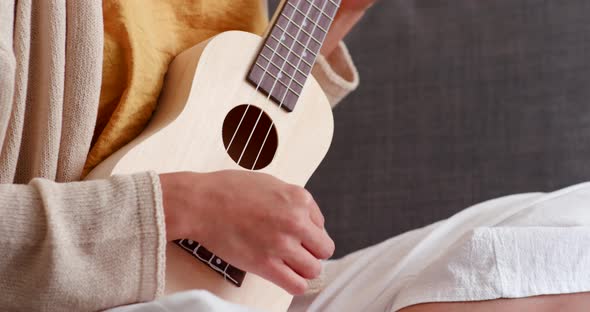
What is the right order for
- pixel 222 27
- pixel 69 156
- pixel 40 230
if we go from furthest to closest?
pixel 222 27 → pixel 69 156 → pixel 40 230

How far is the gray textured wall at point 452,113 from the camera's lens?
133 centimetres

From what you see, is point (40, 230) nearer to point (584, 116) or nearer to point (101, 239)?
point (101, 239)

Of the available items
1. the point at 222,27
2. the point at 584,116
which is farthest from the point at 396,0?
the point at 222,27

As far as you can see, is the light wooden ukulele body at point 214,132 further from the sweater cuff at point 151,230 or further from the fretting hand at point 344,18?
the fretting hand at point 344,18

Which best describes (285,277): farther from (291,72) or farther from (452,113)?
(452,113)

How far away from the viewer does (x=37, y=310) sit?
0.60 m

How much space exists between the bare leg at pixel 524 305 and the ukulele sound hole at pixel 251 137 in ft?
0.72

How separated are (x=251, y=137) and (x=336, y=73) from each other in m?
0.31

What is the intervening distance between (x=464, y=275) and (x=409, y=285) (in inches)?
2.6

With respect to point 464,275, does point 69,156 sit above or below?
above

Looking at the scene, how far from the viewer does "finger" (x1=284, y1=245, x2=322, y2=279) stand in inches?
26.8

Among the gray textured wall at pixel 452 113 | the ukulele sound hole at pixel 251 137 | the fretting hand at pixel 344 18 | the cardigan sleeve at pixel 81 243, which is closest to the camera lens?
the cardigan sleeve at pixel 81 243

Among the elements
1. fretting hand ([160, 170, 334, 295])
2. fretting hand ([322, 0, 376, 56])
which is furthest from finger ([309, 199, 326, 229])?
fretting hand ([322, 0, 376, 56])

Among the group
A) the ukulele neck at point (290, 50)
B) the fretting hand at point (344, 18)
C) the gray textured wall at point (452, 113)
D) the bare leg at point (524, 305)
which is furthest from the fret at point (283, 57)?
the gray textured wall at point (452, 113)
